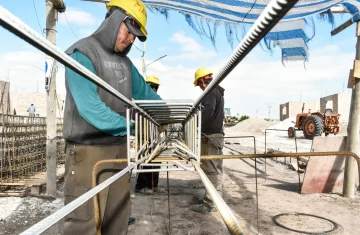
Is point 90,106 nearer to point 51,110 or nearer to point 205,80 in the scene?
point 205,80

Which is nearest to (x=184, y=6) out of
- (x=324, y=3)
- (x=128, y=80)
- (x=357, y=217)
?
(x=324, y=3)

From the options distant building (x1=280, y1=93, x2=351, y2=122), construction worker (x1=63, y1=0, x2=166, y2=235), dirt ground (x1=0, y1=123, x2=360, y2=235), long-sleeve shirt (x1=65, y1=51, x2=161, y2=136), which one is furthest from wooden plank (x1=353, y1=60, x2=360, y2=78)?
distant building (x1=280, y1=93, x2=351, y2=122)

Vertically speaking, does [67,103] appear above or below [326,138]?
above

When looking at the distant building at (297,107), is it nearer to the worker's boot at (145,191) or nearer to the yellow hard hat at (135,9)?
the worker's boot at (145,191)

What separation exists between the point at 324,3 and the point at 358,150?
257cm

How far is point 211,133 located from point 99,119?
3.07m

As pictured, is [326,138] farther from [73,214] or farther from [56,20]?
[56,20]

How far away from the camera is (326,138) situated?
18.8 feet

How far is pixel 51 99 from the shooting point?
18.2ft

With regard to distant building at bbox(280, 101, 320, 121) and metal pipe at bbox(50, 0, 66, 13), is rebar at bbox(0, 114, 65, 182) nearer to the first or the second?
metal pipe at bbox(50, 0, 66, 13)

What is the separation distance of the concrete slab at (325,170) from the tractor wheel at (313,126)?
9970 mm

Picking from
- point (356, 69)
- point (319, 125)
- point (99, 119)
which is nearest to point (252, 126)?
point (319, 125)

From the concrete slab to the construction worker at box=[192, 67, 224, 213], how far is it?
192cm

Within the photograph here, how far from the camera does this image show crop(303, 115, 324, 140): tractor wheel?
15219 millimetres
